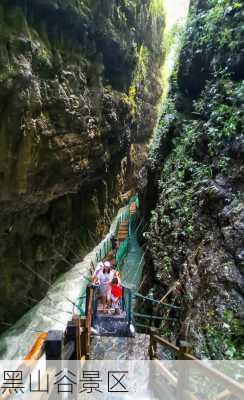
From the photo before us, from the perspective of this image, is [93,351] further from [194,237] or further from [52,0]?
[52,0]

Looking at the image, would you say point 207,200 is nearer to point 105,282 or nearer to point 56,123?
point 105,282

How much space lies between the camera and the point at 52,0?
25.8ft

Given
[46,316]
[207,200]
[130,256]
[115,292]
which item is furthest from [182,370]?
[130,256]

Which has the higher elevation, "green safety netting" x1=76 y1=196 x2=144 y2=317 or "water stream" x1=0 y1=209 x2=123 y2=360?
"green safety netting" x1=76 y1=196 x2=144 y2=317

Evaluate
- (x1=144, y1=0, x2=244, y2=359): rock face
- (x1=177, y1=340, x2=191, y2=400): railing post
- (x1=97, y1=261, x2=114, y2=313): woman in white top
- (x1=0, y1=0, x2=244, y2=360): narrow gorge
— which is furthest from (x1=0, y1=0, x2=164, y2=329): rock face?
(x1=177, y1=340, x2=191, y2=400): railing post

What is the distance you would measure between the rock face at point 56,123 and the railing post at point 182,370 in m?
6.32

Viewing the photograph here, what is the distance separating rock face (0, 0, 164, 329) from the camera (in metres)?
7.41

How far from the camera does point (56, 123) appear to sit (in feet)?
29.5

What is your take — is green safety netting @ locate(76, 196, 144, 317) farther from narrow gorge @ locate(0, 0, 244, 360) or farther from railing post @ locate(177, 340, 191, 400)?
railing post @ locate(177, 340, 191, 400)

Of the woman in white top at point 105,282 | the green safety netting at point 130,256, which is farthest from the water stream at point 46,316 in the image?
the woman in white top at point 105,282

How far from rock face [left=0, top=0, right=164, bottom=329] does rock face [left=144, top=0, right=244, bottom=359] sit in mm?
3049

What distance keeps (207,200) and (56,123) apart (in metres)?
5.31

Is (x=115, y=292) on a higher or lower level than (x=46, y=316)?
higher

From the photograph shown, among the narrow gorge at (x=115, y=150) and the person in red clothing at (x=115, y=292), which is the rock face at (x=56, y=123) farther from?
the person in red clothing at (x=115, y=292)
